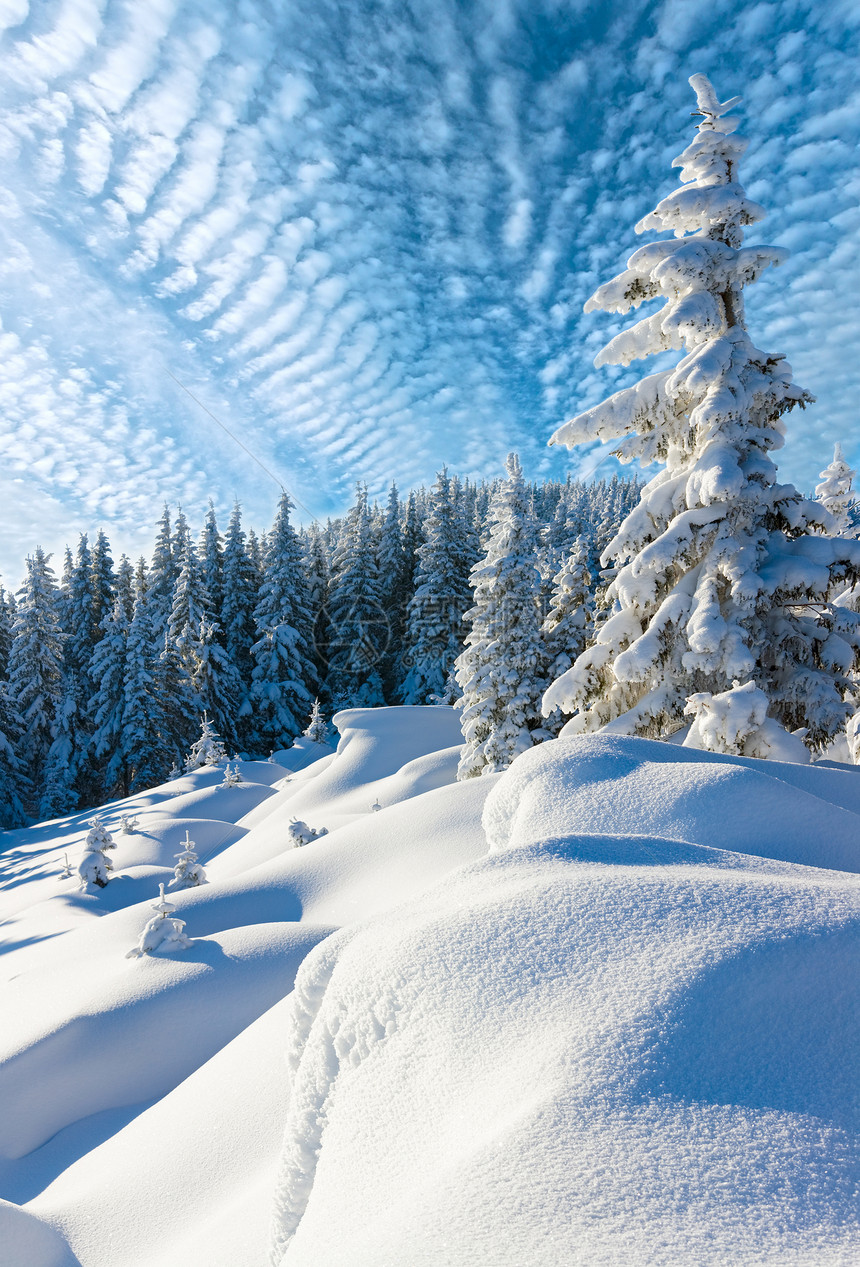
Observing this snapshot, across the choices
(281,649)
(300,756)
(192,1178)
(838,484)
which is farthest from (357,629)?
(192,1178)

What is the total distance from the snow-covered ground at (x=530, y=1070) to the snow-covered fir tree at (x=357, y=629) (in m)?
29.4

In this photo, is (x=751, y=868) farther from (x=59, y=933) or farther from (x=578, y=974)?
(x=59, y=933)

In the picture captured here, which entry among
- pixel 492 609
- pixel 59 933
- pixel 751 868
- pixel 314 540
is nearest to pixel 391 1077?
pixel 751 868

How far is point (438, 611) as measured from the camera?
32031 millimetres

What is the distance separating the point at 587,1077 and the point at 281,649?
Answer: 105ft

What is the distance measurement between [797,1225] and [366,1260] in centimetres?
87

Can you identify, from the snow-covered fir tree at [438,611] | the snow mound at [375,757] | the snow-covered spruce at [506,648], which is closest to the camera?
the snow mound at [375,757]

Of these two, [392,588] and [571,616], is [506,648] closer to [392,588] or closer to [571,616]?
[571,616]

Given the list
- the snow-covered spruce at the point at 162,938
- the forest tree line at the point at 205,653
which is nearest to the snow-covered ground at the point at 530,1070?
the snow-covered spruce at the point at 162,938

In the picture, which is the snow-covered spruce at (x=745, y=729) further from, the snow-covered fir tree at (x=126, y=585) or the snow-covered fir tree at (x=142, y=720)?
the snow-covered fir tree at (x=126, y=585)

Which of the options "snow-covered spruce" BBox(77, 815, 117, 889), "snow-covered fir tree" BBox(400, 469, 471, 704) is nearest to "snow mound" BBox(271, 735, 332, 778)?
"snow-covered fir tree" BBox(400, 469, 471, 704)

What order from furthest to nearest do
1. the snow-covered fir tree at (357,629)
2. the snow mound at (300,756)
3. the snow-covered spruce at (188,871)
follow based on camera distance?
1. the snow-covered fir tree at (357,629)
2. the snow mound at (300,756)
3. the snow-covered spruce at (188,871)

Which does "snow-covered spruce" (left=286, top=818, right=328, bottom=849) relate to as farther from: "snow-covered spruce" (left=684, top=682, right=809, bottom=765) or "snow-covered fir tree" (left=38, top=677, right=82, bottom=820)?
"snow-covered fir tree" (left=38, top=677, right=82, bottom=820)

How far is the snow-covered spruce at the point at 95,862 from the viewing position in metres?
11.2
